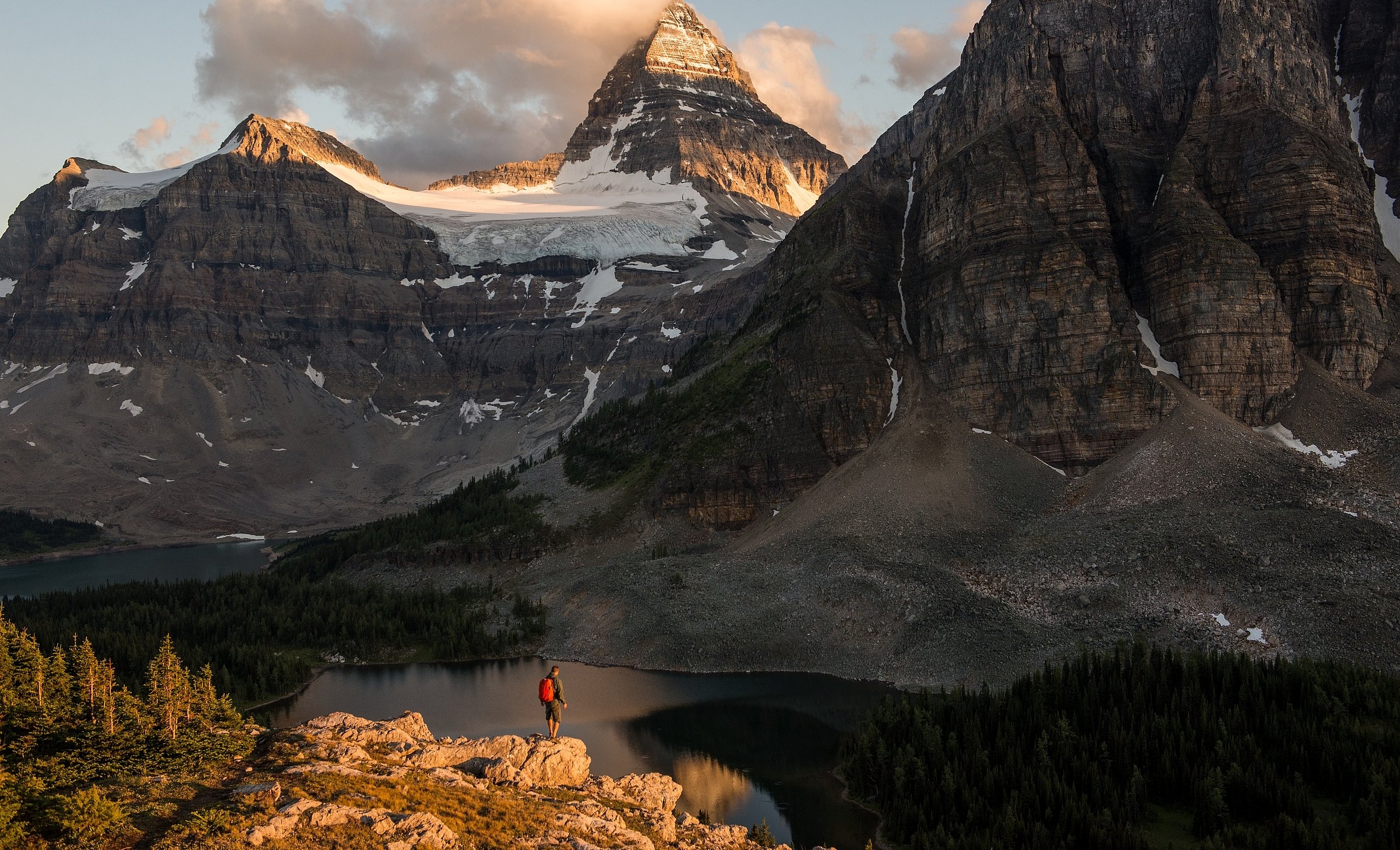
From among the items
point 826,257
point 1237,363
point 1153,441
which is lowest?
point 1153,441

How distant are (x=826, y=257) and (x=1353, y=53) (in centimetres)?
6420

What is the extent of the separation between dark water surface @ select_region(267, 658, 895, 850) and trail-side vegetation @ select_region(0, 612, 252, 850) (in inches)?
899

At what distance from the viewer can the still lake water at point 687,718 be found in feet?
172

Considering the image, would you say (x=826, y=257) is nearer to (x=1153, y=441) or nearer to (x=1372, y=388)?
(x=1153, y=441)

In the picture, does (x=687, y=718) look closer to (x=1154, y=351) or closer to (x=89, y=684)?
(x=89, y=684)

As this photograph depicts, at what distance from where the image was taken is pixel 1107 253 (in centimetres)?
10738

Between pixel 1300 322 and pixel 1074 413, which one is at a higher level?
pixel 1300 322

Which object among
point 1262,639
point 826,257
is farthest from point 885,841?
point 826,257

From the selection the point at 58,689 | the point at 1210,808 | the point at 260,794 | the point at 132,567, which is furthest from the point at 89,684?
the point at 132,567

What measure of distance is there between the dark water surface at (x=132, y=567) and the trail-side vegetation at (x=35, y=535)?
25.8 feet

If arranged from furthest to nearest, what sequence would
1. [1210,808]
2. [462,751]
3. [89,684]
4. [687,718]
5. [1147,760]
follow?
[687,718], [1147,760], [1210,808], [462,751], [89,684]

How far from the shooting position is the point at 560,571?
106 m

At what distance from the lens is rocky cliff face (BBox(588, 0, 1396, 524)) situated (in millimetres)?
101625

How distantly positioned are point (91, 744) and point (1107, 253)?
321 ft
